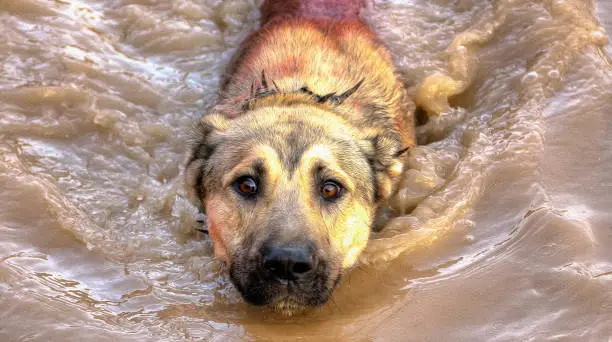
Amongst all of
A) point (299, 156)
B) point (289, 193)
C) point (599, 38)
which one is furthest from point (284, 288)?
point (599, 38)

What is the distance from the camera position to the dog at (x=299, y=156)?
13.0 ft

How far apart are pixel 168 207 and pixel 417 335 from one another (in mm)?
2324

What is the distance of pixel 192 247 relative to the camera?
4.90m

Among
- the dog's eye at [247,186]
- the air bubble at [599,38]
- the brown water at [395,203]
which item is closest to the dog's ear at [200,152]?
the brown water at [395,203]

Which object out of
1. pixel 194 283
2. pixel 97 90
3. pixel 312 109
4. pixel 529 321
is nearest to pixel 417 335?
pixel 529 321

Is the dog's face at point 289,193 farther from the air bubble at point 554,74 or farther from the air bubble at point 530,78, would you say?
the air bubble at point 554,74

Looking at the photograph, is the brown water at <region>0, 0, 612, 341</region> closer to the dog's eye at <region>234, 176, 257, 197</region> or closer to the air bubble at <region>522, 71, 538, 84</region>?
the air bubble at <region>522, 71, 538, 84</region>

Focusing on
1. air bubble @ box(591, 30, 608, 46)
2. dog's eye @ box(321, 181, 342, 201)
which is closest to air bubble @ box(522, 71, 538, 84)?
air bubble @ box(591, 30, 608, 46)

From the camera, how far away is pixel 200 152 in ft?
16.3

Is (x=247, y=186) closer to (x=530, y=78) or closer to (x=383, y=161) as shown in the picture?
(x=383, y=161)

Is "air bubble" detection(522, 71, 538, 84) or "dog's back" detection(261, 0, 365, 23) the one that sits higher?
"dog's back" detection(261, 0, 365, 23)

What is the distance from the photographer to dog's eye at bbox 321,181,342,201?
14.4ft

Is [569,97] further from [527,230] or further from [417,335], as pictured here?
[417,335]

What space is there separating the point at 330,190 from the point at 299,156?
0.29 metres
